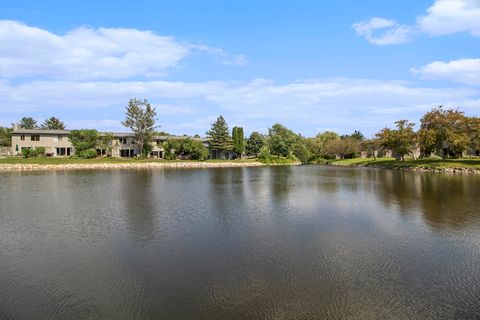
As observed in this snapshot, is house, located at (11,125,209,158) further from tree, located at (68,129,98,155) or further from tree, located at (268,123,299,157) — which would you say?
tree, located at (268,123,299,157)

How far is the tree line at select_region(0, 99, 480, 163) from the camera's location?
6600 cm

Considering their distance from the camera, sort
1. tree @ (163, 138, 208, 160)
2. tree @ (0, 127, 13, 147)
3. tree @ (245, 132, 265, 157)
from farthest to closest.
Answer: tree @ (245, 132, 265, 157) < tree @ (0, 127, 13, 147) < tree @ (163, 138, 208, 160)

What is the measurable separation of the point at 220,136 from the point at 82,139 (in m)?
35.4

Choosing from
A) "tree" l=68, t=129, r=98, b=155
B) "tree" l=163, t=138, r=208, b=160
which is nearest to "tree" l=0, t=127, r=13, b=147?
"tree" l=68, t=129, r=98, b=155

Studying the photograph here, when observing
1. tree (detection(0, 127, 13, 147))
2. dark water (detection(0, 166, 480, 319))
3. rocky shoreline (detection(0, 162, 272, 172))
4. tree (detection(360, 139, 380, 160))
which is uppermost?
tree (detection(0, 127, 13, 147))

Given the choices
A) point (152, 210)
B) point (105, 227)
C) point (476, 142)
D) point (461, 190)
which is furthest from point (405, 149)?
point (105, 227)

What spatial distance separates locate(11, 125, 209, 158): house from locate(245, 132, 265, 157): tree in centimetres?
2699

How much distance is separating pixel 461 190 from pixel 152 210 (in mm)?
30554

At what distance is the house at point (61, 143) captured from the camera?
253 ft

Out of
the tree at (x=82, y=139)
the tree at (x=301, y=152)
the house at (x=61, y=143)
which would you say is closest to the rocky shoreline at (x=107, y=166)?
the tree at (x=82, y=139)

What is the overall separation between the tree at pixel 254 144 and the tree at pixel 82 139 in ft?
150

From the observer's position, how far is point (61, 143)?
80.7 m

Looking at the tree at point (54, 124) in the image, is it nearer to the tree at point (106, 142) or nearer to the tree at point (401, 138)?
the tree at point (106, 142)

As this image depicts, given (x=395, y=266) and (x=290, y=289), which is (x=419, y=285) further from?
(x=290, y=289)
